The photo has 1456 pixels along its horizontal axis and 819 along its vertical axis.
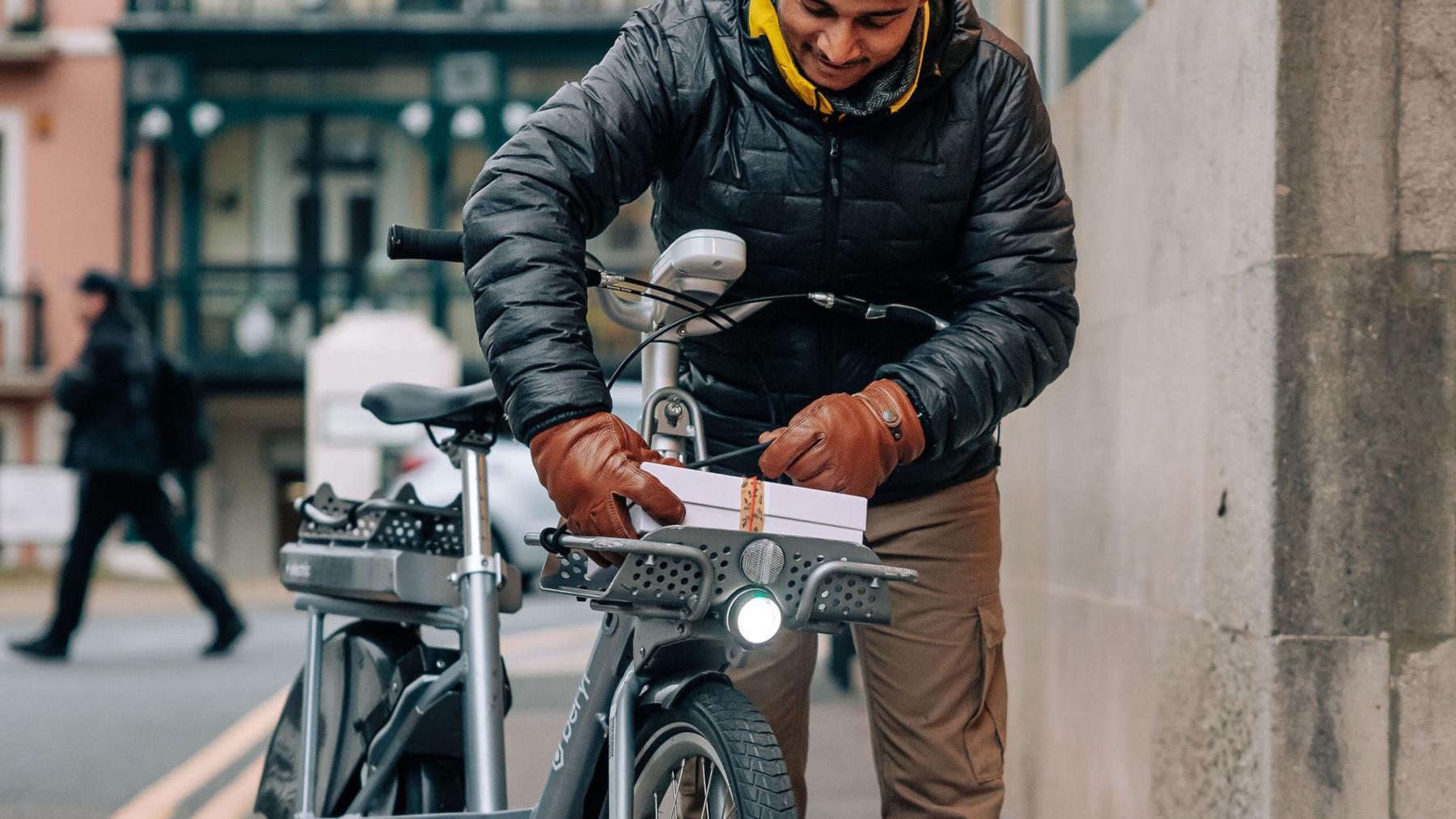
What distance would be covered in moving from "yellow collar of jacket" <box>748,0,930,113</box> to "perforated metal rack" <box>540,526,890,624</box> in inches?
28.4

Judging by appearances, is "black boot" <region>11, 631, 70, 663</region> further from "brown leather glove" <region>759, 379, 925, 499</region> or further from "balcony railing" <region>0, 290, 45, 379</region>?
"balcony railing" <region>0, 290, 45, 379</region>

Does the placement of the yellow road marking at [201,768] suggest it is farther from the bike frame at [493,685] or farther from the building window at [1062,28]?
the building window at [1062,28]

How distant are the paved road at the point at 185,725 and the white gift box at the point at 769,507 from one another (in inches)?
63.3

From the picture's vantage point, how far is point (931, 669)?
2.80m

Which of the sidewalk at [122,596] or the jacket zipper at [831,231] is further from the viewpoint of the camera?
the sidewalk at [122,596]

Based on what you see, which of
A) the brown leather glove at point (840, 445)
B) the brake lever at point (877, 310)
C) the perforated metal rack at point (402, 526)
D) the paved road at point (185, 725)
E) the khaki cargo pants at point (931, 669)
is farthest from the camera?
the paved road at point (185, 725)

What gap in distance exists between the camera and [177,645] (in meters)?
10.1

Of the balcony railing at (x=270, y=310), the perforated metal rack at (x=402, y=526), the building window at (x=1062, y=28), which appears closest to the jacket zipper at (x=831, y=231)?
the perforated metal rack at (x=402, y=526)

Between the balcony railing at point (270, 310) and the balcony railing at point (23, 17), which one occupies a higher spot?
the balcony railing at point (23, 17)

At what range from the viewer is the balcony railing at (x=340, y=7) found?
23938mm

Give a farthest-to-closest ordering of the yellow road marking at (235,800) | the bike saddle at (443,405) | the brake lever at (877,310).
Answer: the yellow road marking at (235,800) → the bike saddle at (443,405) → the brake lever at (877,310)

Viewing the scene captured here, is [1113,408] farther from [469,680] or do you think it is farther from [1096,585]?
[469,680]

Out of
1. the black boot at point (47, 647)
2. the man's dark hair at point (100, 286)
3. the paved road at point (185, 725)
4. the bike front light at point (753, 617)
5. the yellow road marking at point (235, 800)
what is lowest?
the yellow road marking at point (235, 800)

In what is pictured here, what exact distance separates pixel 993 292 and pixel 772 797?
908 mm
